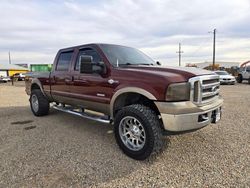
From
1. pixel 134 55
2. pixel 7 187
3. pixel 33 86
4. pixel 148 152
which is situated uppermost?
pixel 134 55

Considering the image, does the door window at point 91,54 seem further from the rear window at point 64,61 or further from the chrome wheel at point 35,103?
the chrome wheel at point 35,103

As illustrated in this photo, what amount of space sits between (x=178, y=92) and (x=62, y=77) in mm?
3232

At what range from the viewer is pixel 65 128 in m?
5.46

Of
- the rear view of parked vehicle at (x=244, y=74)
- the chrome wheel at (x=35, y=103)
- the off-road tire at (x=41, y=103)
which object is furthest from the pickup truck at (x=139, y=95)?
the rear view of parked vehicle at (x=244, y=74)

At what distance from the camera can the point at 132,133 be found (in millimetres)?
3795

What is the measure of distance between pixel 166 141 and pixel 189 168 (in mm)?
1108

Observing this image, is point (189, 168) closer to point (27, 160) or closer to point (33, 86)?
point (27, 160)

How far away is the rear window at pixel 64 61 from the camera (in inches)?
Result: 216

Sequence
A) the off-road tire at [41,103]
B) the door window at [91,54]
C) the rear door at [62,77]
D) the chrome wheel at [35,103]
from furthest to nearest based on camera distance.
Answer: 1. the chrome wheel at [35,103]
2. the off-road tire at [41,103]
3. the rear door at [62,77]
4. the door window at [91,54]

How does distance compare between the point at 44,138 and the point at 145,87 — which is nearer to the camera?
the point at 145,87

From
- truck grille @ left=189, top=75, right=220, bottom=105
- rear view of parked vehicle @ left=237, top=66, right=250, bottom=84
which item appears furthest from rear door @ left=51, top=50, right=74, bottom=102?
rear view of parked vehicle @ left=237, top=66, right=250, bottom=84

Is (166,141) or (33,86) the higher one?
(33,86)

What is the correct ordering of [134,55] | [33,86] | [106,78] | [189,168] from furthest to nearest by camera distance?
1. [33,86]
2. [134,55]
3. [106,78]
4. [189,168]

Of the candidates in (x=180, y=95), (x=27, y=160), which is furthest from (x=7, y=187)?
(x=180, y=95)
